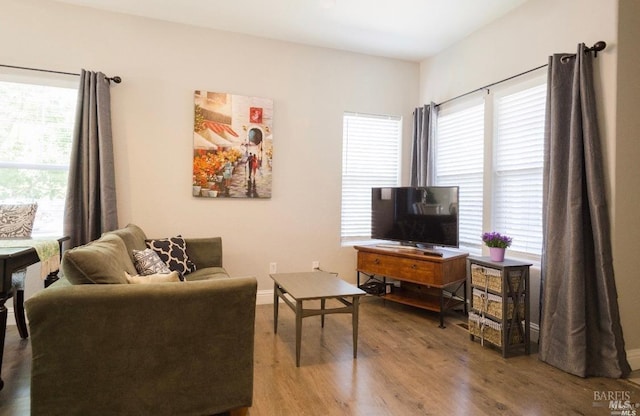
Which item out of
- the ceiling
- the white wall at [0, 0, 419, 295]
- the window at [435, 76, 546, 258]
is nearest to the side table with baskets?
the window at [435, 76, 546, 258]

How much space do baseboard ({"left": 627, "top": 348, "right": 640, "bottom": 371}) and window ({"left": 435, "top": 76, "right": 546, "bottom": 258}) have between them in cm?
85

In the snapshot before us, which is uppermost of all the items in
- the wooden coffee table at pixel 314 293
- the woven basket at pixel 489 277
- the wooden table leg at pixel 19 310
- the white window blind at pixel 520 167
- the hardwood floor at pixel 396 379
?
the white window blind at pixel 520 167

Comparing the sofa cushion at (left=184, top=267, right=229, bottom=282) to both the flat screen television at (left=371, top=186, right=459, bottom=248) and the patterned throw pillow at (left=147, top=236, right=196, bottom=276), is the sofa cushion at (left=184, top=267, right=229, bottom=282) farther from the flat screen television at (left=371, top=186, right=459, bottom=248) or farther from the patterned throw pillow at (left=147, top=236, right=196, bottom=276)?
the flat screen television at (left=371, top=186, right=459, bottom=248)

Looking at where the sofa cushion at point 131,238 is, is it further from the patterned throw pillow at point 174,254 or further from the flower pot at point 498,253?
the flower pot at point 498,253

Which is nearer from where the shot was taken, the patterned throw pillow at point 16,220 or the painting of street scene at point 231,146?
the patterned throw pillow at point 16,220

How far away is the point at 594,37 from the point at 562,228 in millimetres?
1363

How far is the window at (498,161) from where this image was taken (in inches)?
117

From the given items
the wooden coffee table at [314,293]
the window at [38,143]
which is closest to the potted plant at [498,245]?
the wooden coffee table at [314,293]

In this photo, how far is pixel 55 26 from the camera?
313 centimetres

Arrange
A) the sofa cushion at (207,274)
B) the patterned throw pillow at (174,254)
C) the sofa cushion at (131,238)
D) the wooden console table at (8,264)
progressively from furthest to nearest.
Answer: the patterned throw pillow at (174,254) → the sofa cushion at (207,274) → the sofa cushion at (131,238) → the wooden console table at (8,264)

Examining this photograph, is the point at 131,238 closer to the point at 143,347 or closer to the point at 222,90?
the point at 143,347

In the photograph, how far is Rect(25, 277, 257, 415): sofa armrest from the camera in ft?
5.03

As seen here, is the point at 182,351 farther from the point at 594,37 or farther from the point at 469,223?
the point at 594,37

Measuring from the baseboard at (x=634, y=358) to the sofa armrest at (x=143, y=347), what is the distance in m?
2.55
